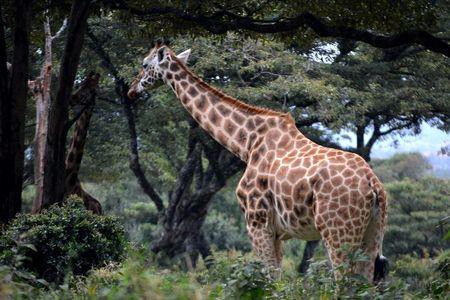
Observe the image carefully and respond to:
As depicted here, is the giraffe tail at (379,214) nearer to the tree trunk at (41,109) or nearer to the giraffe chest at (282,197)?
the giraffe chest at (282,197)

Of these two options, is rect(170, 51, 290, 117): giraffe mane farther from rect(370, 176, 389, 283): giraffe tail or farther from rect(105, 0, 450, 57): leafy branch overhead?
rect(370, 176, 389, 283): giraffe tail

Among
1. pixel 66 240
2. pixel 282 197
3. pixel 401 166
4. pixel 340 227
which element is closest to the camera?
pixel 340 227

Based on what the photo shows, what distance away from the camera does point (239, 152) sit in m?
11.9

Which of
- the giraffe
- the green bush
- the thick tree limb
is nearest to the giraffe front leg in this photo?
the giraffe

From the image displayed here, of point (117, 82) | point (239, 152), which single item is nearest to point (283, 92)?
point (117, 82)

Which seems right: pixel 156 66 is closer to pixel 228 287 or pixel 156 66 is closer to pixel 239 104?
pixel 239 104

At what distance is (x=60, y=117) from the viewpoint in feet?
42.3

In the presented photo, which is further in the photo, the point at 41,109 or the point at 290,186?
the point at 41,109

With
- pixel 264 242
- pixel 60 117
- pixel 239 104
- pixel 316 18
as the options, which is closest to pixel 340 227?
pixel 264 242

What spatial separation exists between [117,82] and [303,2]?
10897mm

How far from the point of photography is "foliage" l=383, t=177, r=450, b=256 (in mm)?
34188

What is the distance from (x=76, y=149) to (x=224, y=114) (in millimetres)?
3677

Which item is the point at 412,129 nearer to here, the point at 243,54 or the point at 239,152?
the point at 243,54

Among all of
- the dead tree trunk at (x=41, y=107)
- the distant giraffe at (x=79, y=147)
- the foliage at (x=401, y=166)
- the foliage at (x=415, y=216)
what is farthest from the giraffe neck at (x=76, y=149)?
the foliage at (x=401, y=166)
